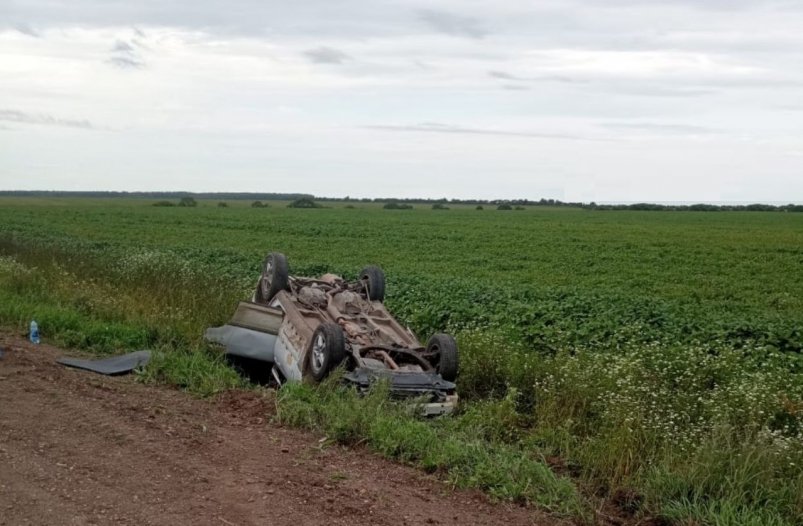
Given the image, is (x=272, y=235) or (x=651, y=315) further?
(x=272, y=235)

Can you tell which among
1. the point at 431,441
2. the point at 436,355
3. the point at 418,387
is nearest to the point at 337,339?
the point at 418,387

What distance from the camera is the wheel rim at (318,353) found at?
322 inches

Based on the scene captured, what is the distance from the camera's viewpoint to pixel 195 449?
5.78 metres

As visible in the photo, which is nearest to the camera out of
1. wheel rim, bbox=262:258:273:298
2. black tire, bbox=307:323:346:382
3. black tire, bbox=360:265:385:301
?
black tire, bbox=307:323:346:382

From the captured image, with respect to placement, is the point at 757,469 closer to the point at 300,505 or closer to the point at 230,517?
the point at 300,505

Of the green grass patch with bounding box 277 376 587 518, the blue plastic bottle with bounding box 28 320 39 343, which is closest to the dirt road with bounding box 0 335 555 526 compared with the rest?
the green grass patch with bounding box 277 376 587 518

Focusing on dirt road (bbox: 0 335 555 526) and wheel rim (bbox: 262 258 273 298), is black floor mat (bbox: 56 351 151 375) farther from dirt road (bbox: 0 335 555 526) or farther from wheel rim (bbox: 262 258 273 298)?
wheel rim (bbox: 262 258 273 298)

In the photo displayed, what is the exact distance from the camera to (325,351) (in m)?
8.11

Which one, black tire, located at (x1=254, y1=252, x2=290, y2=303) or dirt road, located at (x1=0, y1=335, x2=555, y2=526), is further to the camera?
black tire, located at (x1=254, y1=252, x2=290, y2=303)

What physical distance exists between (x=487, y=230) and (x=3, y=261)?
3327 cm

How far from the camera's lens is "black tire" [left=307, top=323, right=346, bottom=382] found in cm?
805

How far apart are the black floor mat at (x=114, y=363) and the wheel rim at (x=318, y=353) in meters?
1.93

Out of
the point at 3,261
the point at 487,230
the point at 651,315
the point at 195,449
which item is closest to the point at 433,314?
the point at 651,315

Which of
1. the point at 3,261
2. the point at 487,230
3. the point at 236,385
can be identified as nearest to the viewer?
the point at 236,385
